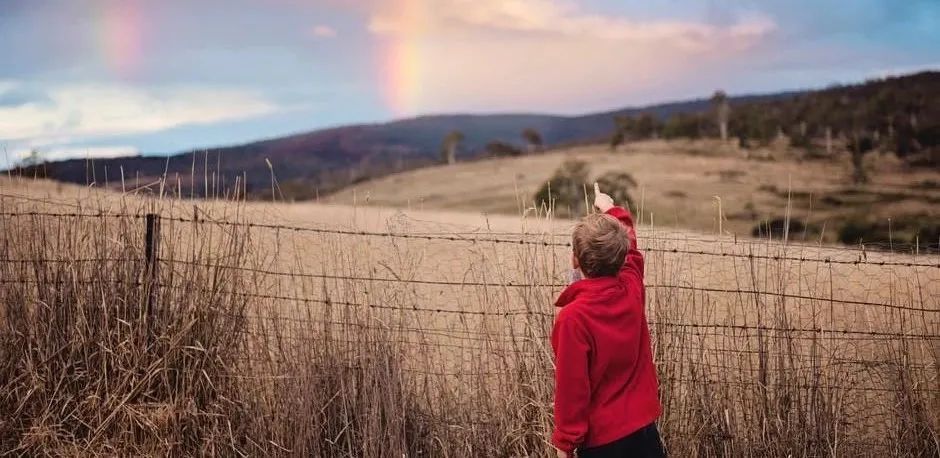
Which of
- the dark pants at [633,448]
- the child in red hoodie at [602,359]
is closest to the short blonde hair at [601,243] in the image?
Answer: the child in red hoodie at [602,359]

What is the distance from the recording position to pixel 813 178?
6262 centimetres

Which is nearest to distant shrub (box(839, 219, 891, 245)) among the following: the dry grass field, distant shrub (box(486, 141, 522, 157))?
the dry grass field

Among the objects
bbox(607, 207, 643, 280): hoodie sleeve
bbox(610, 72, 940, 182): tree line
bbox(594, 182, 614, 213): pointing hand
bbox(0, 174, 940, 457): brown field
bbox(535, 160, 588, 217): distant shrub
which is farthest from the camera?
bbox(610, 72, 940, 182): tree line

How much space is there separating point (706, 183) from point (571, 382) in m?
60.6

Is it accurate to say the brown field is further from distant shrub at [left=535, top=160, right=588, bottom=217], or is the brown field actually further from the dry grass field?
the dry grass field

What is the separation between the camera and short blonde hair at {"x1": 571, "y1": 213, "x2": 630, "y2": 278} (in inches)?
145

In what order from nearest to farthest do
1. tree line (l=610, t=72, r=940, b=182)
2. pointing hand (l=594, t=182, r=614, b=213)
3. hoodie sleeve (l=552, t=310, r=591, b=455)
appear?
1. hoodie sleeve (l=552, t=310, r=591, b=455)
2. pointing hand (l=594, t=182, r=614, b=213)
3. tree line (l=610, t=72, r=940, b=182)

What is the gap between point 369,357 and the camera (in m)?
→ 5.52

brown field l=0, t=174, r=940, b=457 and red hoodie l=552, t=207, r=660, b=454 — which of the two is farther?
brown field l=0, t=174, r=940, b=457

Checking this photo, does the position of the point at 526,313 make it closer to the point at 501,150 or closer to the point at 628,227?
the point at 628,227

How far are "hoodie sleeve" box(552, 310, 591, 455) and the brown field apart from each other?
159 cm

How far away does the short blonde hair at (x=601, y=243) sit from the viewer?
369 centimetres

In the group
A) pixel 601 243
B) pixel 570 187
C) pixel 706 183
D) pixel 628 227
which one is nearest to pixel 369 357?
pixel 628 227

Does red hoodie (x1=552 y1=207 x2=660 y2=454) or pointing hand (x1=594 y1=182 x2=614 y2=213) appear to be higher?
pointing hand (x1=594 y1=182 x2=614 y2=213)
